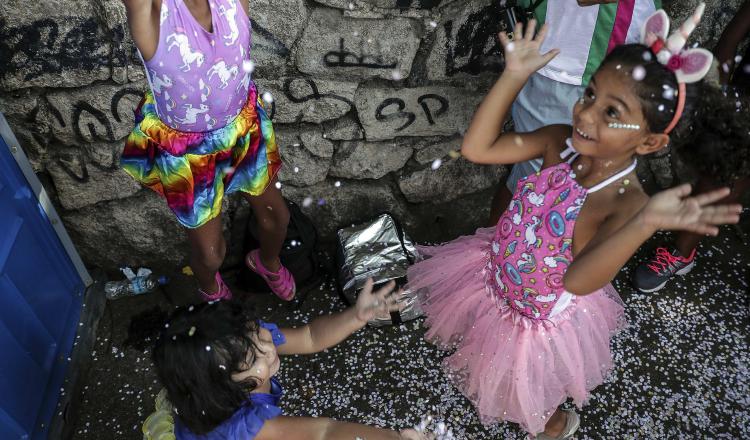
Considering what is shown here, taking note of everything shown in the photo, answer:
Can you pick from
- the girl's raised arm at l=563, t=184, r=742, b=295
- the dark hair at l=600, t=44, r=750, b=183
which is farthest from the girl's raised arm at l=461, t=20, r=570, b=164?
the girl's raised arm at l=563, t=184, r=742, b=295

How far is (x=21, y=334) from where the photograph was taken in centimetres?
214

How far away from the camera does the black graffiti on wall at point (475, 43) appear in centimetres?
240

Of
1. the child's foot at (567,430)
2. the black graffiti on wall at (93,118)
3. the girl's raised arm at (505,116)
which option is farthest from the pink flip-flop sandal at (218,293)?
the child's foot at (567,430)

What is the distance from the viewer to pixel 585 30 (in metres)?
2.01

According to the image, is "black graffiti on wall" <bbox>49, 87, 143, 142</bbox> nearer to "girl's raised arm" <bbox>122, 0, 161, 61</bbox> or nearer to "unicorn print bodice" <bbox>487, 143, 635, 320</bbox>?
"girl's raised arm" <bbox>122, 0, 161, 61</bbox>

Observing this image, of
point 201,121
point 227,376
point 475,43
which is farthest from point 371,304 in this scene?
point 475,43

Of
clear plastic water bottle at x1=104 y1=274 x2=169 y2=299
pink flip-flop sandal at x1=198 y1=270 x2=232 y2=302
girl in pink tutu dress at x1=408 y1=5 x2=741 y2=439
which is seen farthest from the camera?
clear plastic water bottle at x1=104 y1=274 x2=169 y2=299

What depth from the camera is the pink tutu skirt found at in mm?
2029

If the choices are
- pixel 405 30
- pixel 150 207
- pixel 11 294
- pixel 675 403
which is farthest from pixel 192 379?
pixel 675 403

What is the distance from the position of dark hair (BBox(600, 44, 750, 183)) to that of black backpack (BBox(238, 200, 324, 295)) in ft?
5.28

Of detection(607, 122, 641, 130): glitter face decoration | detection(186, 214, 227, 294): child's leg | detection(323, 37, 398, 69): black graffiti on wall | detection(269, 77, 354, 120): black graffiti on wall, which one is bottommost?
detection(186, 214, 227, 294): child's leg

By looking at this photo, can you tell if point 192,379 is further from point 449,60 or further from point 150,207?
point 449,60

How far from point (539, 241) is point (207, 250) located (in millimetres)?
1302

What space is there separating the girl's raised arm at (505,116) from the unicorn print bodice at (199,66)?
81 cm
